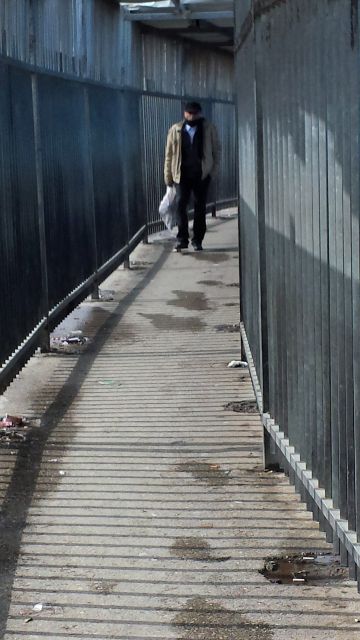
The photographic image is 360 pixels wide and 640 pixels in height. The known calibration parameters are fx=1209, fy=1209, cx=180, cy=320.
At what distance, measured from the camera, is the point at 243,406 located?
23.9 ft

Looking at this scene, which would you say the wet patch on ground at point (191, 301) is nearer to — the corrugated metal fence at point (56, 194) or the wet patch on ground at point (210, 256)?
the corrugated metal fence at point (56, 194)

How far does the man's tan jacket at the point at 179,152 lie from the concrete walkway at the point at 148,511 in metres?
6.30

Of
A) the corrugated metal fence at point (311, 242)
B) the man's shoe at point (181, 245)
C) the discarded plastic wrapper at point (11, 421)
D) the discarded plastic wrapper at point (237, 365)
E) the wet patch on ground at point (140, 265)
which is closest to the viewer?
the corrugated metal fence at point (311, 242)

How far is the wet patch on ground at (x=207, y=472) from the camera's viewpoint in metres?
5.80

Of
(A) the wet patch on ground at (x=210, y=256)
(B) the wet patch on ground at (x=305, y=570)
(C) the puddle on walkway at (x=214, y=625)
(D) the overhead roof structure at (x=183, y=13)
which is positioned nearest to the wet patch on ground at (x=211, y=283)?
(A) the wet patch on ground at (x=210, y=256)

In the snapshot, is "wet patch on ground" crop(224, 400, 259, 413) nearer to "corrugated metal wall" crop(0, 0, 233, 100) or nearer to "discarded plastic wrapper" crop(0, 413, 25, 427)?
"discarded plastic wrapper" crop(0, 413, 25, 427)

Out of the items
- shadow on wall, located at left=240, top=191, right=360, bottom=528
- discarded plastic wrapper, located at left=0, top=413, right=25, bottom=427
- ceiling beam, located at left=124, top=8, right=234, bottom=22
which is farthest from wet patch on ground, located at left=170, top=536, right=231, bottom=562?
ceiling beam, located at left=124, top=8, right=234, bottom=22

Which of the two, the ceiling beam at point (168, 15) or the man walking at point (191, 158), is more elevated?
the ceiling beam at point (168, 15)

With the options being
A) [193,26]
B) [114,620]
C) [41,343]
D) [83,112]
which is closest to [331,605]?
[114,620]

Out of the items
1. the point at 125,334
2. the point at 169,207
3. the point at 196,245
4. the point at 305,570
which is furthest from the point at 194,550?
the point at 196,245

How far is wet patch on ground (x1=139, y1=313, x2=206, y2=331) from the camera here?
10133 mm

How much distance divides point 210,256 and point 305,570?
1093 cm

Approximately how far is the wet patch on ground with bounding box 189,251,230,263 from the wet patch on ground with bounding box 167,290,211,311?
2706mm

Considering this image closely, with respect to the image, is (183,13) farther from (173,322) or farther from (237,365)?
(237,365)
